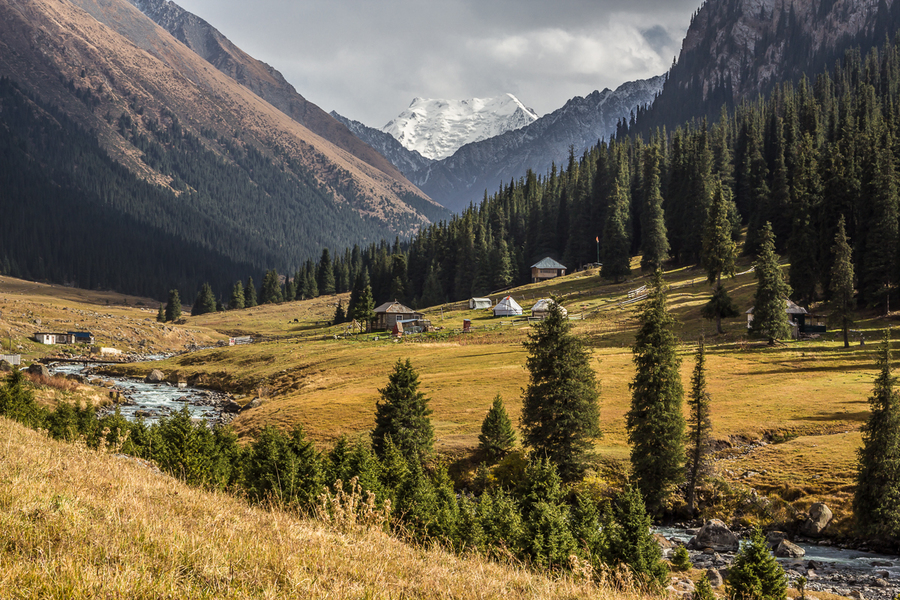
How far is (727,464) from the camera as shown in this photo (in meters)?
42.6

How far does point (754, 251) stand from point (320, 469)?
104219mm

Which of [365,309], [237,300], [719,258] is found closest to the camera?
[719,258]

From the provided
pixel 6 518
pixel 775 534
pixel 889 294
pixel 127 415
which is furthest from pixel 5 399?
pixel 889 294

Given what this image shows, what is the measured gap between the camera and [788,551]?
A: 104ft

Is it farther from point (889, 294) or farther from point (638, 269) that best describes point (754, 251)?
point (889, 294)

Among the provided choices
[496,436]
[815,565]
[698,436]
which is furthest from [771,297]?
[815,565]

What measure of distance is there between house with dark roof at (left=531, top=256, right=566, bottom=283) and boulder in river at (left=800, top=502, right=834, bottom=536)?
113 metres

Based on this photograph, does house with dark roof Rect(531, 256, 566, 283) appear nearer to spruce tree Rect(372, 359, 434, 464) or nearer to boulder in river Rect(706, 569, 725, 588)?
spruce tree Rect(372, 359, 434, 464)

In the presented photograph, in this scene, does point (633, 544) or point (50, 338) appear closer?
point (633, 544)

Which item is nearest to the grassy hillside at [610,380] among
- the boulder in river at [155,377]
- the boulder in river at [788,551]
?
the boulder in river at [155,377]

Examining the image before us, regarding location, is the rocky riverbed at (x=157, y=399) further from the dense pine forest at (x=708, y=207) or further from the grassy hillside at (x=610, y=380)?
the dense pine forest at (x=708, y=207)

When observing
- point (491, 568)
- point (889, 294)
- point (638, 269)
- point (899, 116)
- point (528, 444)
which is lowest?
point (528, 444)

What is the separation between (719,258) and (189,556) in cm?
8570

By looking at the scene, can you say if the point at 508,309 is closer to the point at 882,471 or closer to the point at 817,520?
the point at 817,520
